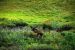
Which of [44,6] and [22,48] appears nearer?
[22,48]

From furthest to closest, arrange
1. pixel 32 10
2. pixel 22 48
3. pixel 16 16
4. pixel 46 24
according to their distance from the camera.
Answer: pixel 32 10 < pixel 16 16 < pixel 46 24 < pixel 22 48

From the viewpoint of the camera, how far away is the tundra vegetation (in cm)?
1073

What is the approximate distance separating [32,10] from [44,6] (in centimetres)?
139

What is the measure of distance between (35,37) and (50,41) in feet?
3.53

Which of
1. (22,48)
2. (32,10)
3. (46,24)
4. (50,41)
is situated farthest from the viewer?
(32,10)

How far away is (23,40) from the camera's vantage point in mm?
11289

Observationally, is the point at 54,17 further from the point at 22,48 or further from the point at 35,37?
the point at 22,48

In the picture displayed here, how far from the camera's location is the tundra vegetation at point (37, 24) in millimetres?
10731

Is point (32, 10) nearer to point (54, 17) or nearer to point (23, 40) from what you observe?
point (54, 17)

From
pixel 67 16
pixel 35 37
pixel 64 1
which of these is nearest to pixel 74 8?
pixel 64 1

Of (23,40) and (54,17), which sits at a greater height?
(23,40)

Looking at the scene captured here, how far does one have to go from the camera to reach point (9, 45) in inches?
407

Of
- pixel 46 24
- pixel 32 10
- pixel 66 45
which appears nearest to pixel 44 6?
pixel 32 10

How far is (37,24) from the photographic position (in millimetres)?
16922
